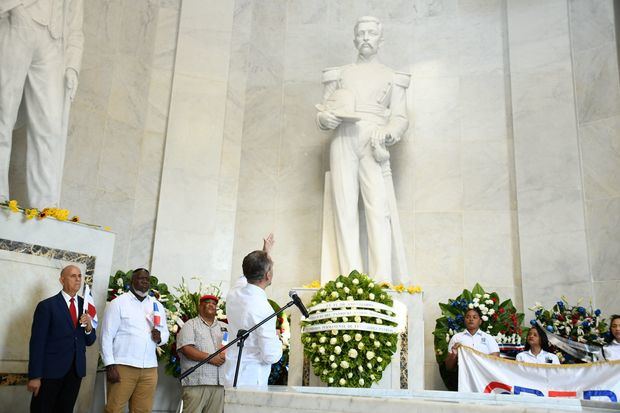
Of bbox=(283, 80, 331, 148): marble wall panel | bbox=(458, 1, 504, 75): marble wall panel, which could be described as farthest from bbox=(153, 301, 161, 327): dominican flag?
bbox=(458, 1, 504, 75): marble wall panel

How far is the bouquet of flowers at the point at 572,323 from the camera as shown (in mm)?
7285

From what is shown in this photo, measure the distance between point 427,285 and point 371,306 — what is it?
3.31 metres

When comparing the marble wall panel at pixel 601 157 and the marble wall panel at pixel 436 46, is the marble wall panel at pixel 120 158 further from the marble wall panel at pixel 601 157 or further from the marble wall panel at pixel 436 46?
the marble wall panel at pixel 601 157

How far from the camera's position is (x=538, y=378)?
6070mm

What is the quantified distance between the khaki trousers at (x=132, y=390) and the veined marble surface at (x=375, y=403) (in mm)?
3217

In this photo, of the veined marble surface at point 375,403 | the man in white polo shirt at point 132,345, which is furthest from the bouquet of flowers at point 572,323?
the veined marble surface at point 375,403

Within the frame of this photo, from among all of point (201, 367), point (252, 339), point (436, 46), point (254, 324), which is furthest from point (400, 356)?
point (436, 46)

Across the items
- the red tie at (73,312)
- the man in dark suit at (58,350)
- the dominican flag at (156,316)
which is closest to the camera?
the man in dark suit at (58,350)

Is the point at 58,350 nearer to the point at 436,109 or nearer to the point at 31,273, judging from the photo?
the point at 31,273

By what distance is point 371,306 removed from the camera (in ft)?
20.0

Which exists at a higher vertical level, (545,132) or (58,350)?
(545,132)

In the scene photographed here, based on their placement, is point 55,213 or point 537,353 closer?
point 55,213

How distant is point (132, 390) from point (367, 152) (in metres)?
4.06

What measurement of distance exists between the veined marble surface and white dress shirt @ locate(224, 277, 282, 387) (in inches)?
36.0
